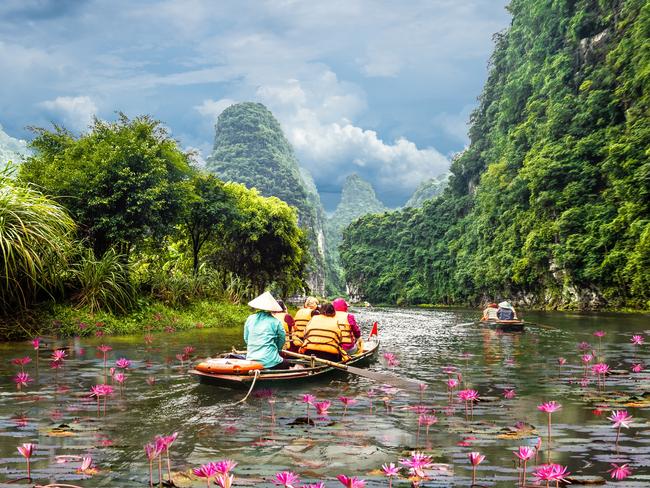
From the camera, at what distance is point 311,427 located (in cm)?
641

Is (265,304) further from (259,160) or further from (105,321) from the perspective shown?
(259,160)

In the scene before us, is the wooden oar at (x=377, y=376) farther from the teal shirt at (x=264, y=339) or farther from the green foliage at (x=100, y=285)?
the green foliage at (x=100, y=285)

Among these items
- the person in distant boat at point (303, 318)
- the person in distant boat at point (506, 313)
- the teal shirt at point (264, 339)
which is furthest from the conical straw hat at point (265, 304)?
the person in distant boat at point (506, 313)

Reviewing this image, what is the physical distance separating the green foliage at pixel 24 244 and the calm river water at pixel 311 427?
1943 millimetres

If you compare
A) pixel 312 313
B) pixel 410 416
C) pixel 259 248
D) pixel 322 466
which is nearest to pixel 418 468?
pixel 322 466

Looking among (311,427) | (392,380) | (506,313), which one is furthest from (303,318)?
(506,313)

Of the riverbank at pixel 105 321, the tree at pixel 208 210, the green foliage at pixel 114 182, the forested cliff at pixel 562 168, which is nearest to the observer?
the riverbank at pixel 105 321

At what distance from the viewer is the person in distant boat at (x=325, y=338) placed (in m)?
10.7

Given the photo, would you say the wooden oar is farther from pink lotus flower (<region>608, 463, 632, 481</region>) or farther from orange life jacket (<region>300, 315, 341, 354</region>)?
pink lotus flower (<region>608, 463, 632, 481</region>)

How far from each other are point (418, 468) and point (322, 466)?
59.5 inches

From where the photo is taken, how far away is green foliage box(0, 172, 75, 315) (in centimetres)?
1255

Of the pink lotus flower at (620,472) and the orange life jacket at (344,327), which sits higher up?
the orange life jacket at (344,327)

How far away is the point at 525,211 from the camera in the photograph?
5397 centimetres

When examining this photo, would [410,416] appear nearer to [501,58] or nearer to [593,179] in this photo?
[593,179]
